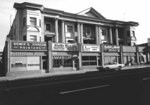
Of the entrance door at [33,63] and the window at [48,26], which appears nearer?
the entrance door at [33,63]

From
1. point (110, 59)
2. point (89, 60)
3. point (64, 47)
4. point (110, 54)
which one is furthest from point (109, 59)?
point (64, 47)

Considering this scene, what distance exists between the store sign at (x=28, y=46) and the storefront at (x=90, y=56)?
8.94 meters

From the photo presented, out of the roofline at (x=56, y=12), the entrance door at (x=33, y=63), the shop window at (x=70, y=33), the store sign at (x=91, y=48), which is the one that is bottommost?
the entrance door at (x=33, y=63)

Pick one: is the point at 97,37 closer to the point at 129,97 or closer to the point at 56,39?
the point at 56,39

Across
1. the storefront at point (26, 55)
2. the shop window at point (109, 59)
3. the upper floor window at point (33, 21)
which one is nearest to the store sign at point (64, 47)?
the storefront at point (26, 55)

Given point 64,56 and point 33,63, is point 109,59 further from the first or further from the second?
point 33,63

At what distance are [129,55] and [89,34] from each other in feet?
41.9

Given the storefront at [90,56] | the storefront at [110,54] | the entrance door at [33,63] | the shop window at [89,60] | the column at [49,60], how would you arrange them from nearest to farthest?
the entrance door at [33,63], the column at [49,60], the storefront at [90,56], the shop window at [89,60], the storefront at [110,54]

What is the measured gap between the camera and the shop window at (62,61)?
27.4 m

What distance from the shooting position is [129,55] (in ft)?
127

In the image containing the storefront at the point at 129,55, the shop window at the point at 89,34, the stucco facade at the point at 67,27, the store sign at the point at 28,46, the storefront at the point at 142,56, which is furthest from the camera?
the storefront at the point at 142,56

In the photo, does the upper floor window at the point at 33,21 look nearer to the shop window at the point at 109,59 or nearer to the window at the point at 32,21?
the window at the point at 32,21

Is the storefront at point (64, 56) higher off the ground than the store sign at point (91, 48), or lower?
lower

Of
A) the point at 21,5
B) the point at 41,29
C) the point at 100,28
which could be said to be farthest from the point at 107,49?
the point at 21,5
